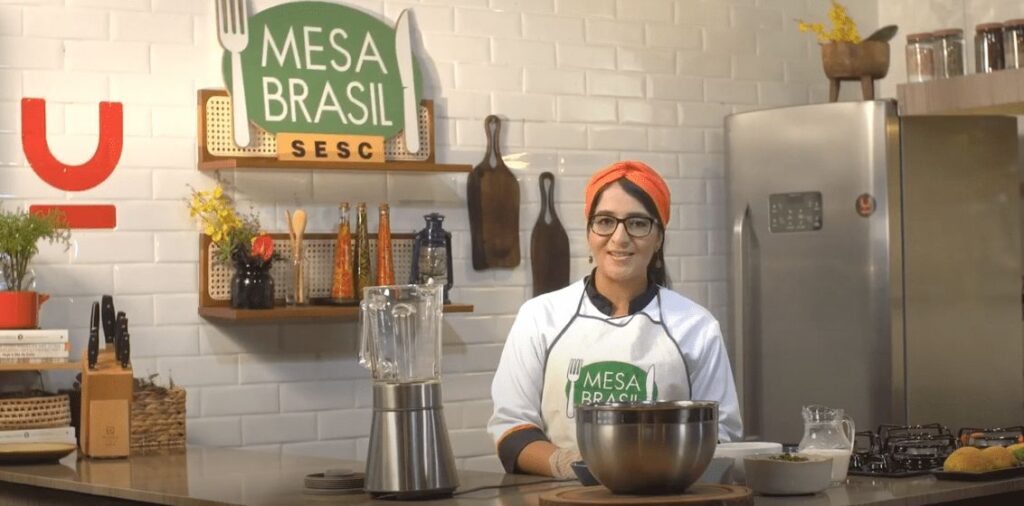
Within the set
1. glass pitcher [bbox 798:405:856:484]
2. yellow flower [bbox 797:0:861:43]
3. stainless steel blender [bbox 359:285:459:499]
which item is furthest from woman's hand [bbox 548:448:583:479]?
yellow flower [bbox 797:0:861:43]

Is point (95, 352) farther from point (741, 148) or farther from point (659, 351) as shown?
point (741, 148)

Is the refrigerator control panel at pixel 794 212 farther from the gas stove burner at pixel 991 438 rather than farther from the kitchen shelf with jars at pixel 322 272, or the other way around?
the gas stove burner at pixel 991 438

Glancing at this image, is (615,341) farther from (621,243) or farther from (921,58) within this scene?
(921,58)

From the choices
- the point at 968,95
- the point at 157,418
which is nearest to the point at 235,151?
the point at 157,418

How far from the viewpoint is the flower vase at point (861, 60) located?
5398 millimetres

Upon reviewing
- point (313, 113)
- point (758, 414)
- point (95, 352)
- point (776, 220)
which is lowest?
point (758, 414)

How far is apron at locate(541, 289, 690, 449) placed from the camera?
347 centimetres

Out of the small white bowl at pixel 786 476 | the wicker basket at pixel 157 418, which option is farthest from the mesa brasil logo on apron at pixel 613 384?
the wicker basket at pixel 157 418

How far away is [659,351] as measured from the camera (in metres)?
3.49

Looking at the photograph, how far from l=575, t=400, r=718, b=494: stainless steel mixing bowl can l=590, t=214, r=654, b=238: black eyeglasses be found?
1.22 metres

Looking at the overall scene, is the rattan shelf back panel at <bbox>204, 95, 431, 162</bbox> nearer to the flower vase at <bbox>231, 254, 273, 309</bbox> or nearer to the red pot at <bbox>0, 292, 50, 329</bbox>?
the flower vase at <bbox>231, 254, 273, 309</bbox>

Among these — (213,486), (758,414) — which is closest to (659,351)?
(213,486)

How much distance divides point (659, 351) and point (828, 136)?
200 centimetres

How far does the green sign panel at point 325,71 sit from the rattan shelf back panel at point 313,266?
355 mm
